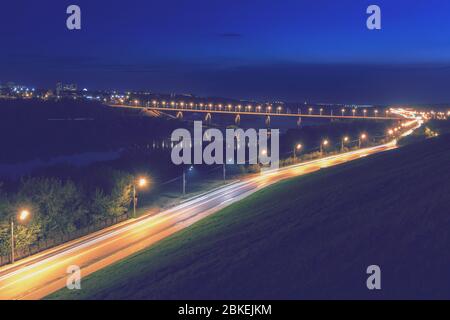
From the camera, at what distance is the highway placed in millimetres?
18328

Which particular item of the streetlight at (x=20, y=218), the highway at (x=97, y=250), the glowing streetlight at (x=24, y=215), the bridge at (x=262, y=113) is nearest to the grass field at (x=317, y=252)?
the highway at (x=97, y=250)

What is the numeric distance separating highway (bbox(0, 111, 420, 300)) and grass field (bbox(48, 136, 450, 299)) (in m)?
1.78

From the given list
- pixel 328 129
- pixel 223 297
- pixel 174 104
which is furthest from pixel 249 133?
pixel 223 297

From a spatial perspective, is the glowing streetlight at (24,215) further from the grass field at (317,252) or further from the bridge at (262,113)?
the bridge at (262,113)

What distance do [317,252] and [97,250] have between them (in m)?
11.8

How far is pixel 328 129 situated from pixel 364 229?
83672 mm

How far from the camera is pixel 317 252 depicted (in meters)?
13.5

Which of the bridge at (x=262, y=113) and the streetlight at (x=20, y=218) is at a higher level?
the bridge at (x=262, y=113)

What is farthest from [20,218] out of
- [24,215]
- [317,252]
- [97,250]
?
[317,252]

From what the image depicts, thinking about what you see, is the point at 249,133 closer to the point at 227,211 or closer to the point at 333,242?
the point at 227,211

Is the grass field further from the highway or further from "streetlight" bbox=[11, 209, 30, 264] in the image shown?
"streetlight" bbox=[11, 209, 30, 264]

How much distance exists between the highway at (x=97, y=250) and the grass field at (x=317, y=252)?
178 cm

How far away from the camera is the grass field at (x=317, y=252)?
38.5ft

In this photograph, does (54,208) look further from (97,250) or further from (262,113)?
(262,113)
